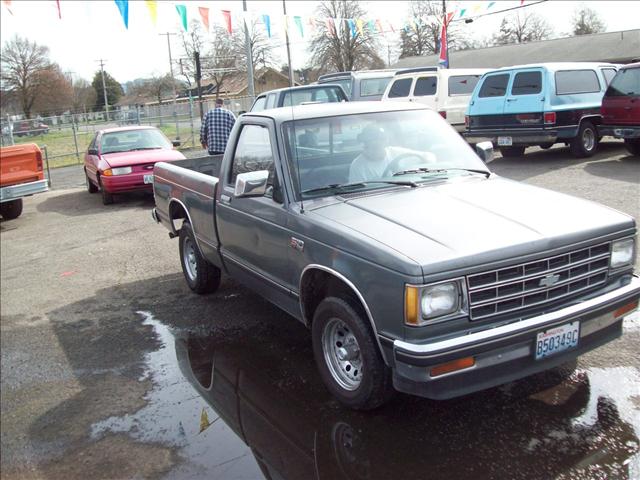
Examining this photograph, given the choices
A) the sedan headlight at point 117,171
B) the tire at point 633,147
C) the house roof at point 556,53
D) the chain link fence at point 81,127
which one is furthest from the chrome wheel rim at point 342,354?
the chain link fence at point 81,127

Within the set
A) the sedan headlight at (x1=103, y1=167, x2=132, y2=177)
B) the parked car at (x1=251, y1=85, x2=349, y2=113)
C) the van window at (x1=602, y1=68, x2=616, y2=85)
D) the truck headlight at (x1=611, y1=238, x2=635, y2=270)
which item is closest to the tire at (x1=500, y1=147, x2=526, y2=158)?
the van window at (x1=602, y1=68, x2=616, y2=85)

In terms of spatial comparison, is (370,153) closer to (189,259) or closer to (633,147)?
(189,259)

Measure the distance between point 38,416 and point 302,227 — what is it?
2.17 metres

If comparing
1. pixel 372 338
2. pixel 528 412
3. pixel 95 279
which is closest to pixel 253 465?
pixel 372 338

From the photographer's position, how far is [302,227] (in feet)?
12.7

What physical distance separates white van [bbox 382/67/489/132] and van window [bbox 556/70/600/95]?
11.9ft

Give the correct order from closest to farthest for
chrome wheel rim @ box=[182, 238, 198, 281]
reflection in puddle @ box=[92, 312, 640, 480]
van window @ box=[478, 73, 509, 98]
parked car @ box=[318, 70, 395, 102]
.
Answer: reflection in puddle @ box=[92, 312, 640, 480] < chrome wheel rim @ box=[182, 238, 198, 281] < van window @ box=[478, 73, 509, 98] < parked car @ box=[318, 70, 395, 102]

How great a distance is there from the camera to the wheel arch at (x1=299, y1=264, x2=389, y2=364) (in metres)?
3.36

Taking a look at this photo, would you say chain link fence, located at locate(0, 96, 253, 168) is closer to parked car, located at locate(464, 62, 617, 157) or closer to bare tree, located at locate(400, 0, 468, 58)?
bare tree, located at locate(400, 0, 468, 58)

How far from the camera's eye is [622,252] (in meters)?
3.64

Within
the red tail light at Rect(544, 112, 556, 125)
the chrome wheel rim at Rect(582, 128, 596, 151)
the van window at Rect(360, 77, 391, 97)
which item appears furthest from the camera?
the van window at Rect(360, 77, 391, 97)

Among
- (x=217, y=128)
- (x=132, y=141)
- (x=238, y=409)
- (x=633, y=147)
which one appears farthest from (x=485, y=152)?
(x=132, y=141)

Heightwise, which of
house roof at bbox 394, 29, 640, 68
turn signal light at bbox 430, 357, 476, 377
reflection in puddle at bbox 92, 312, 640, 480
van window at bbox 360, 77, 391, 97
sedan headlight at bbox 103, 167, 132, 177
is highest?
house roof at bbox 394, 29, 640, 68

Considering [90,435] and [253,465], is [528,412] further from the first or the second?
[90,435]
